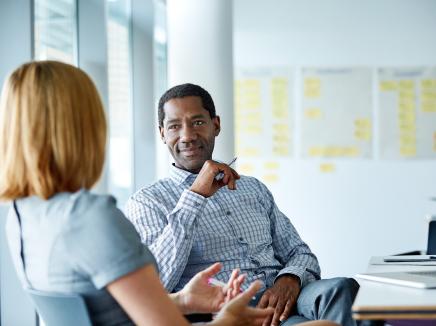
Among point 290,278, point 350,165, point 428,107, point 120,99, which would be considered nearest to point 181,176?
point 290,278

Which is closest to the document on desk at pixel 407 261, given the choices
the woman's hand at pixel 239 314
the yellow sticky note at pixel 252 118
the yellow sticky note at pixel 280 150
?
the woman's hand at pixel 239 314

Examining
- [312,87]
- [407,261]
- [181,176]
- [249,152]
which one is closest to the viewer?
[407,261]

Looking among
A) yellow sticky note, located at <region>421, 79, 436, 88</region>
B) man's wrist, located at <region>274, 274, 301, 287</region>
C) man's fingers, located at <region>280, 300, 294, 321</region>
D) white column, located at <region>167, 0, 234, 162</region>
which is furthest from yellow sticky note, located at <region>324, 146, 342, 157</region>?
man's fingers, located at <region>280, 300, 294, 321</region>

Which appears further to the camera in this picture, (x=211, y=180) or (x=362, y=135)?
(x=362, y=135)

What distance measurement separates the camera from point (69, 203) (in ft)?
4.93

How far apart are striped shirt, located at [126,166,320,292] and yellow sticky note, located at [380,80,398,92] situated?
2.72 metres

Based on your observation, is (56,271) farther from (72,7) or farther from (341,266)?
(341,266)

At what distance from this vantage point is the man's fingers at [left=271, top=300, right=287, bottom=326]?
2.56 m

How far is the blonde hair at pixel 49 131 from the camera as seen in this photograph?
1.51 m

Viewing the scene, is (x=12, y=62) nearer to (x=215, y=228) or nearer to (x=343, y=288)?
(x=215, y=228)

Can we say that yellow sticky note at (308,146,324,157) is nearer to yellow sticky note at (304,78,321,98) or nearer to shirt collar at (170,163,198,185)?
yellow sticky note at (304,78,321,98)

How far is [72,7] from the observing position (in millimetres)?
3865

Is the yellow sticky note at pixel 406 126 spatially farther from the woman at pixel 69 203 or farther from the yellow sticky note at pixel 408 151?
A: the woman at pixel 69 203

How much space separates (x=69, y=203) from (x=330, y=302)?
1276 millimetres
